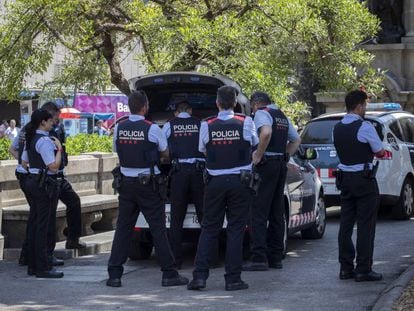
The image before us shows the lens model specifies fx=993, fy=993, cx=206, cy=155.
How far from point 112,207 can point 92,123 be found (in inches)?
1189

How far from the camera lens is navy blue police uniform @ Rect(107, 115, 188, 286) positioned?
995 centimetres

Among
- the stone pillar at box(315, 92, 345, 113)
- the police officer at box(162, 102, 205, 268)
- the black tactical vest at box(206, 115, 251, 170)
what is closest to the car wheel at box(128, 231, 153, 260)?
the police officer at box(162, 102, 205, 268)

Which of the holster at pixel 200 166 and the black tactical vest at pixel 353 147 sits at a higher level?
the black tactical vest at pixel 353 147

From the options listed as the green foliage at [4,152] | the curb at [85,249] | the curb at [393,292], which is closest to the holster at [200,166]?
the curb at [85,249]

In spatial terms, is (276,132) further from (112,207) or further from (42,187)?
(112,207)

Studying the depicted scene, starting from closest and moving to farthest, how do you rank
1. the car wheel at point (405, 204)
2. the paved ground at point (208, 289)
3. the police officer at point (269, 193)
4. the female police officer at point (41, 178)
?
the paved ground at point (208, 289), the female police officer at point (41, 178), the police officer at point (269, 193), the car wheel at point (405, 204)

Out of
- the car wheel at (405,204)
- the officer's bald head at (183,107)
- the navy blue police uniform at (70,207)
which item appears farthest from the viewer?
the car wheel at (405,204)

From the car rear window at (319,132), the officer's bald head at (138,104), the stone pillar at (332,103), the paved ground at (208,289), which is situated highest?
the stone pillar at (332,103)

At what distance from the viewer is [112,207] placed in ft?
47.1

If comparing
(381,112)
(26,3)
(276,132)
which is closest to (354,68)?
(381,112)

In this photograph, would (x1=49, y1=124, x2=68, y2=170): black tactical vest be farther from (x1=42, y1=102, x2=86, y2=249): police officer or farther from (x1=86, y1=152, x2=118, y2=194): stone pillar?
(x1=86, y1=152, x2=118, y2=194): stone pillar

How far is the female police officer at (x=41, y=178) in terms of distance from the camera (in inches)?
415

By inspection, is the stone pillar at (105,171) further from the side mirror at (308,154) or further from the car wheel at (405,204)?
the car wheel at (405,204)

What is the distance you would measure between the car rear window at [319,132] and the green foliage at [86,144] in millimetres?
3509
